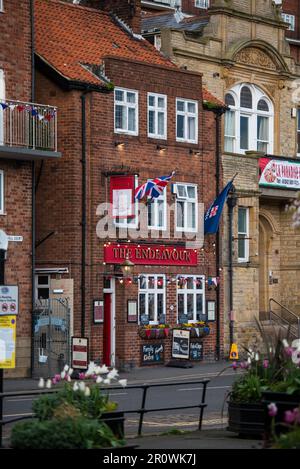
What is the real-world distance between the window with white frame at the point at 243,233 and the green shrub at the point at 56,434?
107ft

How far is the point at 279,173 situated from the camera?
48719 millimetres

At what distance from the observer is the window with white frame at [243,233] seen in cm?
4716

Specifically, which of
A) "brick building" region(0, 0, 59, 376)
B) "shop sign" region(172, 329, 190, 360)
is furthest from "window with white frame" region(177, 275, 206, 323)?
"brick building" region(0, 0, 59, 376)

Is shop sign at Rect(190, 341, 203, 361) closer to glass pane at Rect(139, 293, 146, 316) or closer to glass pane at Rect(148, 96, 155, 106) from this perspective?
glass pane at Rect(139, 293, 146, 316)

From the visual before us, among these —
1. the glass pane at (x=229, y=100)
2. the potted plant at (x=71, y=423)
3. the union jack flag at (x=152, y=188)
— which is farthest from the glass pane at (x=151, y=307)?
the potted plant at (x=71, y=423)

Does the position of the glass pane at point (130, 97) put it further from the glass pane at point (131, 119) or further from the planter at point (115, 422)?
the planter at point (115, 422)

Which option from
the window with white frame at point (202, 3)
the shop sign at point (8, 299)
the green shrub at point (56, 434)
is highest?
the window with white frame at point (202, 3)

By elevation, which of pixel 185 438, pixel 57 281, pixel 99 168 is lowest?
pixel 185 438

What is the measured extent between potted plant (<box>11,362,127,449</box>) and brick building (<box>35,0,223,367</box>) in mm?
22172

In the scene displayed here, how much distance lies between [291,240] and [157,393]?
2208 cm
